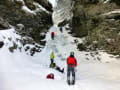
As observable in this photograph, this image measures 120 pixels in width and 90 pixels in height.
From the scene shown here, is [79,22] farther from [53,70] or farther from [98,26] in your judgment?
[53,70]

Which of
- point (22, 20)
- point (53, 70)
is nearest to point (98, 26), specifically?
point (22, 20)

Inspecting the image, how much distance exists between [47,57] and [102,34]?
7894mm

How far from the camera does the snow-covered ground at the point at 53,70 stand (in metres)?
9.16

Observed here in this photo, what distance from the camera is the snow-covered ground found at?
30.1ft

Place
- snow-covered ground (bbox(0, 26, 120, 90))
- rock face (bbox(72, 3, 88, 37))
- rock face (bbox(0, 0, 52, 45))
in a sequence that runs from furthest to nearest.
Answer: rock face (bbox(72, 3, 88, 37))
rock face (bbox(0, 0, 52, 45))
snow-covered ground (bbox(0, 26, 120, 90))

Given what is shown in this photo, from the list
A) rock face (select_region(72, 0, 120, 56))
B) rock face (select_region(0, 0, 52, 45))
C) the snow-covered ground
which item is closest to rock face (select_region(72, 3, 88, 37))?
rock face (select_region(72, 0, 120, 56))

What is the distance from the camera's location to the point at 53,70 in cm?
1331

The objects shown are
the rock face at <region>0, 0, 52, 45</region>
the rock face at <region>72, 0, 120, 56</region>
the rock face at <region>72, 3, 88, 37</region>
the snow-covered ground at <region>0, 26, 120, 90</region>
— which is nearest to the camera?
the snow-covered ground at <region>0, 26, 120, 90</region>

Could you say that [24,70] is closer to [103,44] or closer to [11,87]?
[11,87]

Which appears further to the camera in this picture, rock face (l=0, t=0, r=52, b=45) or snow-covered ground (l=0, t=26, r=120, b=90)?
rock face (l=0, t=0, r=52, b=45)

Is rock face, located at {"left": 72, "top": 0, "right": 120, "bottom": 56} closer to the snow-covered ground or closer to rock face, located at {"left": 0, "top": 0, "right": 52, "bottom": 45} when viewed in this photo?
the snow-covered ground

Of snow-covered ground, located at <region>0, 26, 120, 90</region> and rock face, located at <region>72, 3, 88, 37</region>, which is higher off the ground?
rock face, located at <region>72, 3, 88, 37</region>

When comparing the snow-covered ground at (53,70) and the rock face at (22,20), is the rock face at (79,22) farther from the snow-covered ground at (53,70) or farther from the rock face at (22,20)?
the rock face at (22,20)

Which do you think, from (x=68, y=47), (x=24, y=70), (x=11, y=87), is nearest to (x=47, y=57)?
(x=68, y=47)
